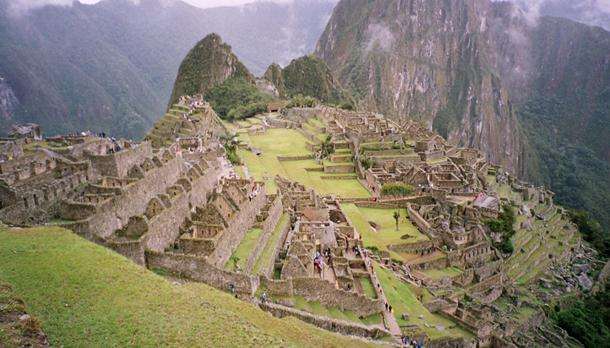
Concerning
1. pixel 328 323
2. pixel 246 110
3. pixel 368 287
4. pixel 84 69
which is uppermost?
pixel 84 69

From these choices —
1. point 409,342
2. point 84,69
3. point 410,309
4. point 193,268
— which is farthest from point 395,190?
point 84,69

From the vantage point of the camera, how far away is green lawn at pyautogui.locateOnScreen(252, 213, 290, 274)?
23.3 meters

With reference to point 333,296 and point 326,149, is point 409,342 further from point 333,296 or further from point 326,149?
point 326,149

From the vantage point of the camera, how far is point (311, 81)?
5536 inches

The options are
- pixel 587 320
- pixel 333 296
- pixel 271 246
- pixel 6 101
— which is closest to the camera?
pixel 333 296

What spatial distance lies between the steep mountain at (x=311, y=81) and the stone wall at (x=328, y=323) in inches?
4463

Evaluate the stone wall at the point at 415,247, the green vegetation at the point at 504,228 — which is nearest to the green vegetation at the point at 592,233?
the green vegetation at the point at 504,228

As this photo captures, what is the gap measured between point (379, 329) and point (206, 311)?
31.4ft

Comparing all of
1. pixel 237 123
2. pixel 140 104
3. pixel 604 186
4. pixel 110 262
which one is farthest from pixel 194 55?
pixel 604 186

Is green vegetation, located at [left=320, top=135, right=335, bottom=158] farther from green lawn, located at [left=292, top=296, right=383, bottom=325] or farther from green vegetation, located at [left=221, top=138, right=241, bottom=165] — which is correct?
green lawn, located at [left=292, top=296, right=383, bottom=325]

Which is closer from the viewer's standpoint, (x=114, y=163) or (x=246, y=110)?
(x=114, y=163)

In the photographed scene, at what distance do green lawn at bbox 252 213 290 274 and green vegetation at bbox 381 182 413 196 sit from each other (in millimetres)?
17054

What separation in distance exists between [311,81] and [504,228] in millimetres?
103246

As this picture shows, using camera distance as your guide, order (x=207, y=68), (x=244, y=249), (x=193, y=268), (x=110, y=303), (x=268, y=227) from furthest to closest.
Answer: (x=207, y=68), (x=268, y=227), (x=244, y=249), (x=193, y=268), (x=110, y=303)
